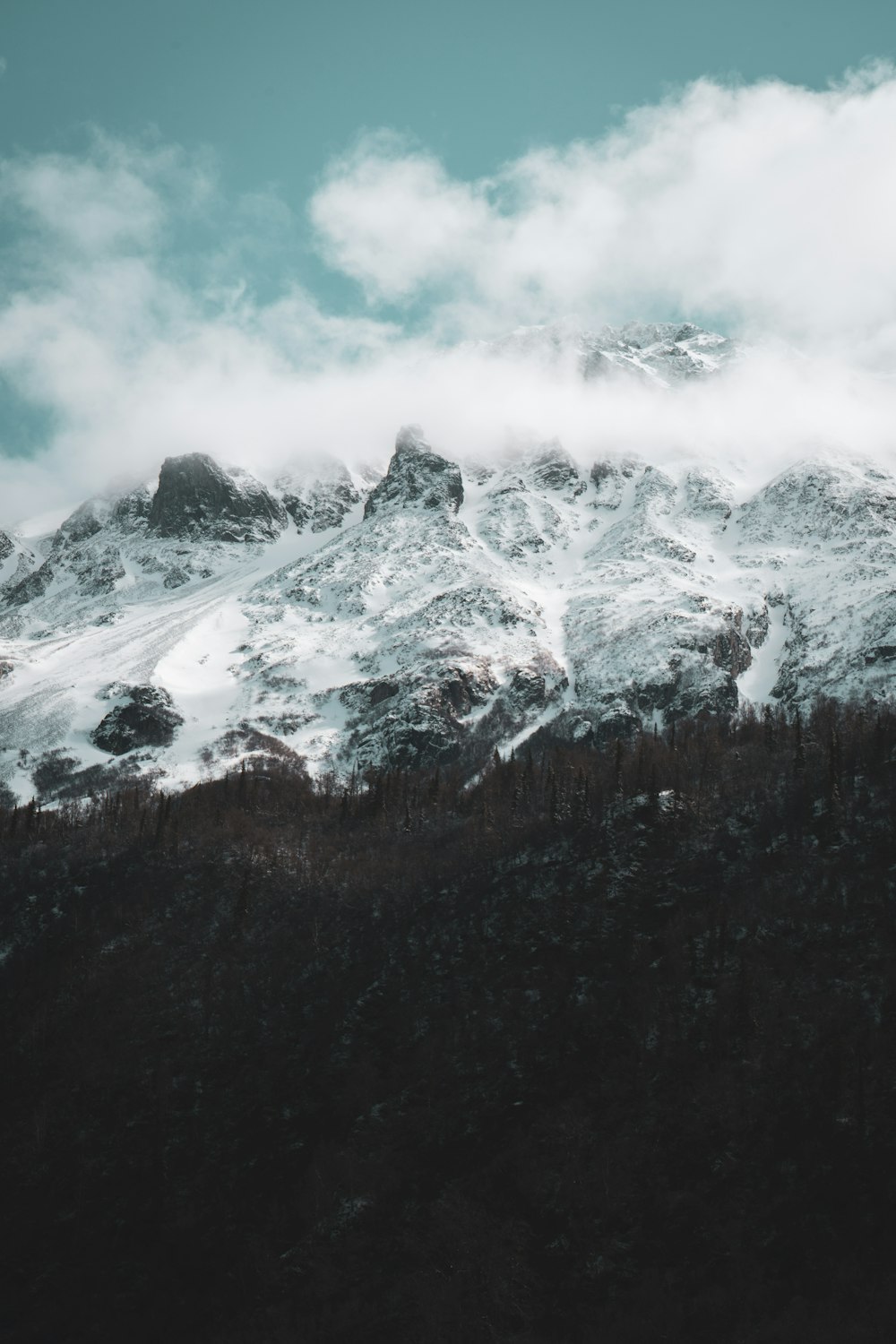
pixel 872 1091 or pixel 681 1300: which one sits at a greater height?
pixel 872 1091

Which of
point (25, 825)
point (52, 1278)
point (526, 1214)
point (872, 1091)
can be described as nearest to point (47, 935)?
point (25, 825)

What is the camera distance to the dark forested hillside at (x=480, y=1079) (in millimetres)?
74938

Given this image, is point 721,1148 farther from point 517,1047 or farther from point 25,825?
point 25,825

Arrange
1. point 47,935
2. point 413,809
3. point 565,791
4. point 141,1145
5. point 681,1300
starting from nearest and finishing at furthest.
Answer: point 681,1300 → point 141,1145 → point 47,935 → point 565,791 → point 413,809

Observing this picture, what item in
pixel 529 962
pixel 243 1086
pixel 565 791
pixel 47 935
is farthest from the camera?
pixel 565 791

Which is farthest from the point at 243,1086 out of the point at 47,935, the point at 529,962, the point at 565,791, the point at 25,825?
the point at 25,825

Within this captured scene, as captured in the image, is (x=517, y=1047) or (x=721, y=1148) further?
(x=517, y=1047)

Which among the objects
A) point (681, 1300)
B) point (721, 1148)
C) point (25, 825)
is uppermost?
point (25, 825)

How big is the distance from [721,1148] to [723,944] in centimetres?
2670

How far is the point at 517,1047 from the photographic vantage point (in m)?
102

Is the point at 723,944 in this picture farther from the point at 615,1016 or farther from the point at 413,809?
the point at 413,809

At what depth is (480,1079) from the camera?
99.8m

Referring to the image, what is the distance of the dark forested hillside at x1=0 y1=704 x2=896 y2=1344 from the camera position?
74.9m

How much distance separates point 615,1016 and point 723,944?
1395 centimetres
